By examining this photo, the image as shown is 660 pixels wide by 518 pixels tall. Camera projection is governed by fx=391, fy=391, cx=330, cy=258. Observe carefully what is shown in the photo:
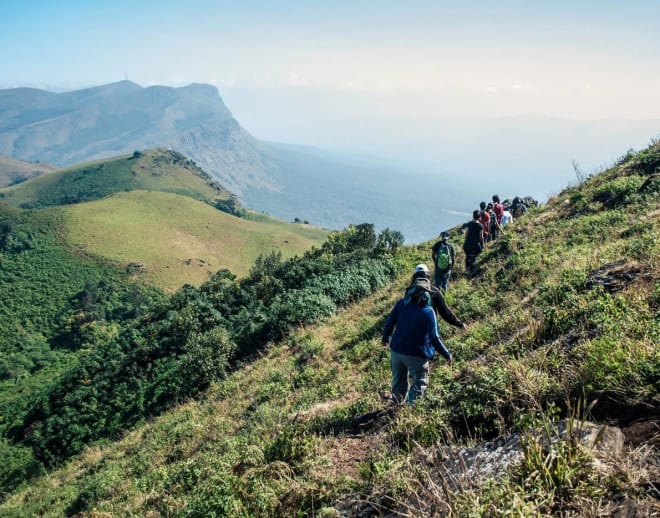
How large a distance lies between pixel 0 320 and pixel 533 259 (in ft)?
274

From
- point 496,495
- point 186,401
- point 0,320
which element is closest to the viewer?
point 496,495

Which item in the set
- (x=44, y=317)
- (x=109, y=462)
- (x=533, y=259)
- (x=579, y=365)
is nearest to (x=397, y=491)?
(x=579, y=365)

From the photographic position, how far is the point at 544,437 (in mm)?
3588

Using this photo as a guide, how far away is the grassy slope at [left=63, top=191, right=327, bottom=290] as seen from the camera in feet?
296

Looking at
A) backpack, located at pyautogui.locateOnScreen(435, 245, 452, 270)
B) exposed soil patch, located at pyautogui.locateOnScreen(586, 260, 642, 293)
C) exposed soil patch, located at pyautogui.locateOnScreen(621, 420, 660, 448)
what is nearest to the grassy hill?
backpack, located at pyautogui.locateOnScreen(435, 245, 452, 270)

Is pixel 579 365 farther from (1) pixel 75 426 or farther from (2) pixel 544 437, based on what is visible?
(1) pixel 75 426

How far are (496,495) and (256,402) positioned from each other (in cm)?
855

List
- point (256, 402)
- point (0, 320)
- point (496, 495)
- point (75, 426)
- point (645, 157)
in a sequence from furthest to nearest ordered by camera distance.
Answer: point (0, 320), point (75, 426), point (645, 157), point (256, 402), point (496, 495)

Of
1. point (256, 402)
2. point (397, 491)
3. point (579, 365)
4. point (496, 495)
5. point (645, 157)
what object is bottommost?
point (256, 402)

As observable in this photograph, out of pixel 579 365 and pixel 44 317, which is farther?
pixel 44 317

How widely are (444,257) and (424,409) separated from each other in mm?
7217

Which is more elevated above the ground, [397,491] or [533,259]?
[533,259]

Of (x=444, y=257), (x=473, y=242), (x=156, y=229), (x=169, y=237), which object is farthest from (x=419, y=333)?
(x=156, y=229)

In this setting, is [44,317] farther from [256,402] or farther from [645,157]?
[645,157]
